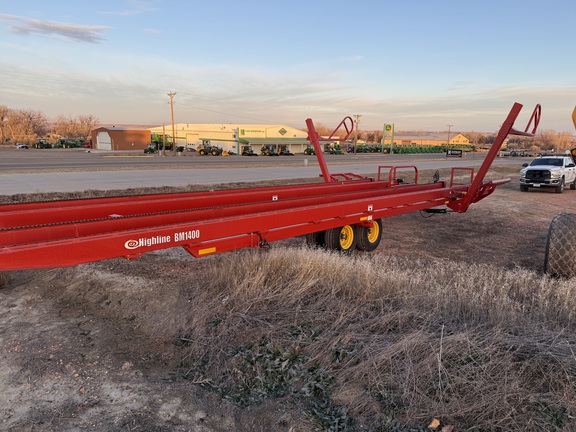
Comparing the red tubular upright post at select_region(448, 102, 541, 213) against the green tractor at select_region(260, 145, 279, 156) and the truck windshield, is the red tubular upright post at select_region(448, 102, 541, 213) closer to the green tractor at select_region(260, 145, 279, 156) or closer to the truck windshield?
the truck windshield

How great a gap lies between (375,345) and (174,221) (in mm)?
2543

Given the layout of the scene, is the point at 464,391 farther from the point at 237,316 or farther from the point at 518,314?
A: the point at 237,316

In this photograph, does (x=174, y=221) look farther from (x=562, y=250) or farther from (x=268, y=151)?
(x=268, y=151)

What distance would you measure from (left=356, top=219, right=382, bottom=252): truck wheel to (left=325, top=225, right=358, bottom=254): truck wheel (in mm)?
160

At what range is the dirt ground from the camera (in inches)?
114

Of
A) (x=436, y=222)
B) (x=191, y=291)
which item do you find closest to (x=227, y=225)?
(x=191, y=291)

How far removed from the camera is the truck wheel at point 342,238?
6.89 meters

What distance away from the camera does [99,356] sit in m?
3.75

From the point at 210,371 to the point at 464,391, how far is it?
6.43 feet

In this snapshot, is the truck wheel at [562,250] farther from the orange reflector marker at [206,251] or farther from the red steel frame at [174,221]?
the orange reflector marker at [206,251]

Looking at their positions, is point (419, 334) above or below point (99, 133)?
below

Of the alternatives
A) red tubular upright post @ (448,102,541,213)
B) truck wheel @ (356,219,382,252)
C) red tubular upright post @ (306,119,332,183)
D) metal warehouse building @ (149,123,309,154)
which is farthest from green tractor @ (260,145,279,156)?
truck wheel @ (356,219,382,252)

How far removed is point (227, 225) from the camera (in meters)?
4.50

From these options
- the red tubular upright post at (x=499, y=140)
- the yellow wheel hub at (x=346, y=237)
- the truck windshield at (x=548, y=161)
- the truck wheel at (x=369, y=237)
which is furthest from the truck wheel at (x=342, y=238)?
the truck windshield at (x=548, y=161)
